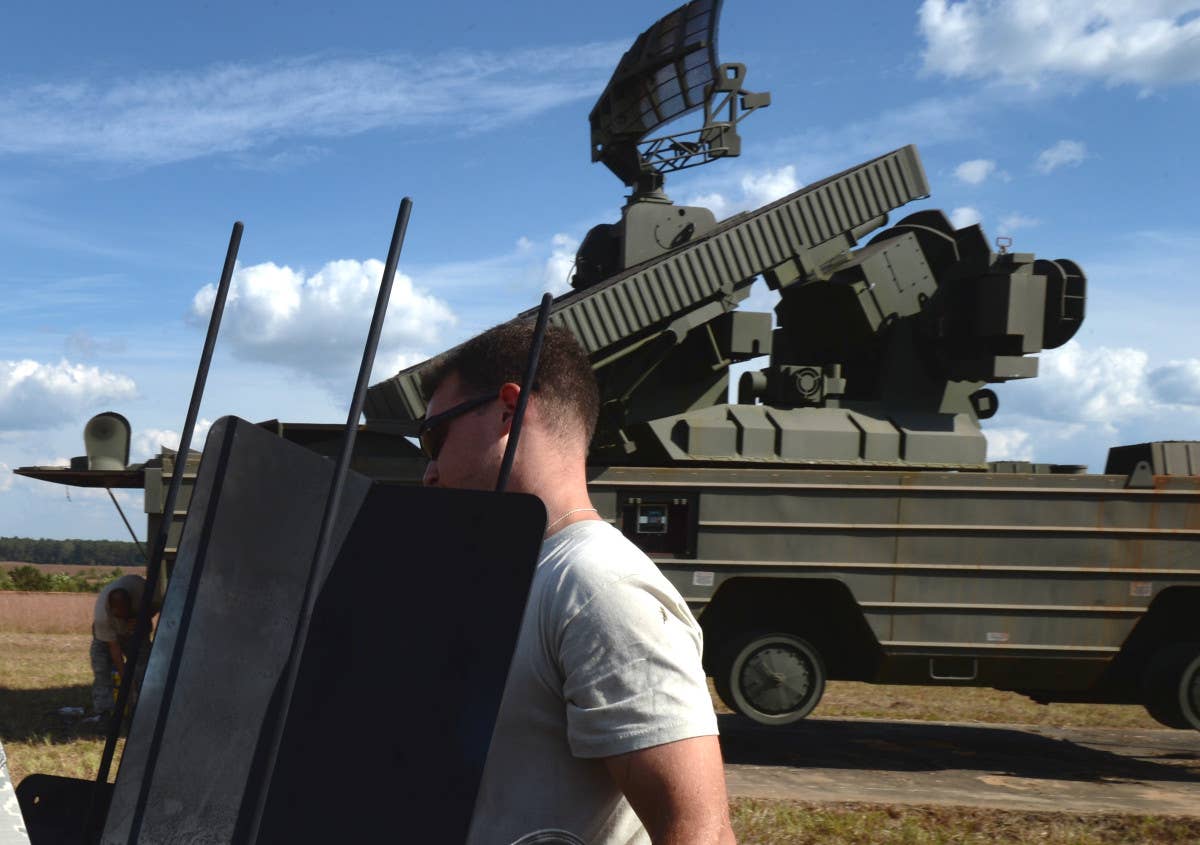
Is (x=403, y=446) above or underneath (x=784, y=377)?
underneath

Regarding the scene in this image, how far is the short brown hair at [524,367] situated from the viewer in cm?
172

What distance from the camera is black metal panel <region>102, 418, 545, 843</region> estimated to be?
1.38 m

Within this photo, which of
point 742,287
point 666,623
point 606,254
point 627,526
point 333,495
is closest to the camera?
point 333,495

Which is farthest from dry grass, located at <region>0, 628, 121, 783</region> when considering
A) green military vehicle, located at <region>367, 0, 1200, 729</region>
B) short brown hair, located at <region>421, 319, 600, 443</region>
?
short brown hair, located at <region>421, 319, 600, 443</region>

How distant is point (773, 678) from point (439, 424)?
643 centimetres

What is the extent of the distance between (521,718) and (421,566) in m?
0.28

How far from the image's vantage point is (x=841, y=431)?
8156mm

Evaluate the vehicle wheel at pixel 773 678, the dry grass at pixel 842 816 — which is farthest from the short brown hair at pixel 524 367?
the vehicle wheel at pixel 773 678

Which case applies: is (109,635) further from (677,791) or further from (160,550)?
(677,791)

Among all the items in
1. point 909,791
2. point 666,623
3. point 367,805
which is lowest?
point 909,791

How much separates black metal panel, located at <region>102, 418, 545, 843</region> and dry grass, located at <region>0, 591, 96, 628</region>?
1793 centimetres

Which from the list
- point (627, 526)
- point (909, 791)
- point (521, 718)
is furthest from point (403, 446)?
point (521, 718)

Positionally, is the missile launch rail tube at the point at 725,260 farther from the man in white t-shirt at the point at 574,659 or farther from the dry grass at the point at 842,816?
the man in white t-shirt at the point at 574,659

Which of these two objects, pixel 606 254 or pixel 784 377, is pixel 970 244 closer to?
pixel 784 377
